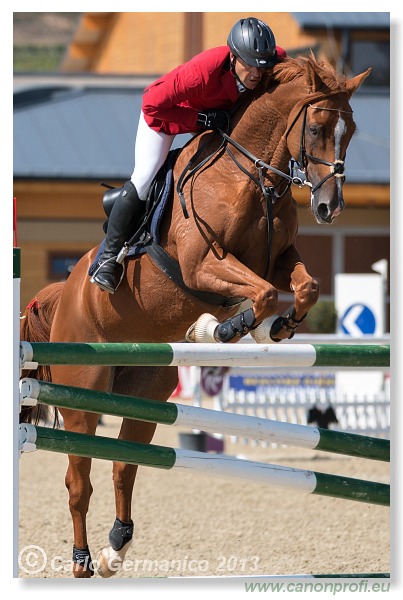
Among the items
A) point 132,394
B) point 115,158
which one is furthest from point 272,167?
point 115,158

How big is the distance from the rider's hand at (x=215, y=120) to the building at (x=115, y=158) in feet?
28.8

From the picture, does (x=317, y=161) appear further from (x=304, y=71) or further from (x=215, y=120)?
(x=215, y=120)

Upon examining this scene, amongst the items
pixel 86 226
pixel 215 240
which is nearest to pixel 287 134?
pixel 215 240

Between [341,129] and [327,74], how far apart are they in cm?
26

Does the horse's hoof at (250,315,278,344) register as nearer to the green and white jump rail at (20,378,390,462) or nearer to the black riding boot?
the green and white jump rail at (20,378,390,462)

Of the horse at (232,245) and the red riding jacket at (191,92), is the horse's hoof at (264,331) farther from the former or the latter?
the red riding jacket at (191,92)

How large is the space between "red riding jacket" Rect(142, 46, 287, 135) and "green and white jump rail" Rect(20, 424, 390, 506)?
1.39 m

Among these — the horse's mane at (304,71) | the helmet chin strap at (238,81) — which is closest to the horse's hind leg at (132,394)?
the helmet chin strap at (238,81)

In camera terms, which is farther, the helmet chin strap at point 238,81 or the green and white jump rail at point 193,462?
the helmet chin strap at point 238,81

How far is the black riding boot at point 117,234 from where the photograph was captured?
4281 millimetres

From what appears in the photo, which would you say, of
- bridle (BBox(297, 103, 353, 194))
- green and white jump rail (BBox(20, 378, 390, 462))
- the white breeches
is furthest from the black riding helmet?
green and white jump rail (BBox(20, 378, 390, 462))

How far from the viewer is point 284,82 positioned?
4.09 metres

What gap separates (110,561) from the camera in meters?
4.49

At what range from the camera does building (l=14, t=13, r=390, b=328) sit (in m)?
13.5
